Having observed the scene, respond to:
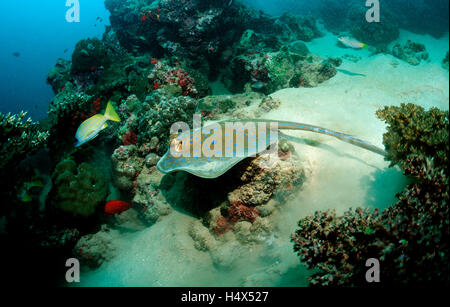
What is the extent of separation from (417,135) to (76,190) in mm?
6805

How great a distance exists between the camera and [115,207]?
5.32m

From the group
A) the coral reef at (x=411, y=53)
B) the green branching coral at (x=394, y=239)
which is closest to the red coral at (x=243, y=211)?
the green branching coral at (x=394, y=239)

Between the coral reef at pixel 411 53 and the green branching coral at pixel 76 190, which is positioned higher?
the coral reef at pixel 411 53

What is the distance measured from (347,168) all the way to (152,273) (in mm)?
4230

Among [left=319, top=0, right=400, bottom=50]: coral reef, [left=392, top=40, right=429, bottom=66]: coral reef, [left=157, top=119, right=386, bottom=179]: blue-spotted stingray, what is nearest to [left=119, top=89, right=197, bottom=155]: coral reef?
[left=157, top=119, right=386, bottom=179]: blue-spotted stingray

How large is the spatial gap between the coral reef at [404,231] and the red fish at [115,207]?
432 cm

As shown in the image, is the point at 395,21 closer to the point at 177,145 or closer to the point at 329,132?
the point at 329,132

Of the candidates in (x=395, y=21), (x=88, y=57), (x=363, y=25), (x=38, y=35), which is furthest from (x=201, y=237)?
(x=38, y=35)

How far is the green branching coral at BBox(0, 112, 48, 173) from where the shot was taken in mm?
4996

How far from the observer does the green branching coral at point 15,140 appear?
5.00 m

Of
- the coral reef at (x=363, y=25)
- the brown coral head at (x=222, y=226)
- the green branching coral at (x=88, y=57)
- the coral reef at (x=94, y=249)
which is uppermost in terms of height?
the coral reef at (x=363, y=25)

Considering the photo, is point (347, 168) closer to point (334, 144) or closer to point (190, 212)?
point (334, 144)

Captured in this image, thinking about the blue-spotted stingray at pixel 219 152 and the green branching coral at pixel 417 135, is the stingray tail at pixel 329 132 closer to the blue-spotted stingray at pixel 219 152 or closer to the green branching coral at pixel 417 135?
the blue-spotted stingray at pixel 219 152

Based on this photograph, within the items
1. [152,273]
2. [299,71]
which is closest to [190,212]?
[152,273]
